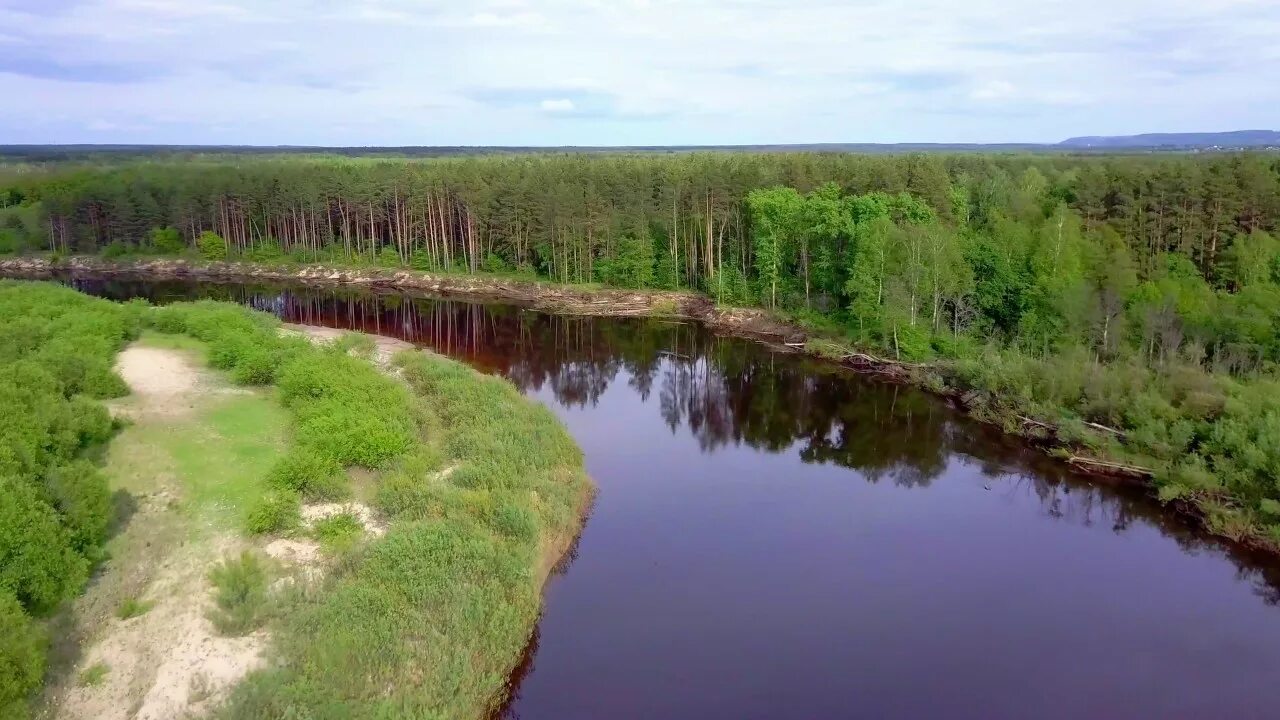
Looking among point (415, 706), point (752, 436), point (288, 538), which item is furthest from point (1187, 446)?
point (288, 538)

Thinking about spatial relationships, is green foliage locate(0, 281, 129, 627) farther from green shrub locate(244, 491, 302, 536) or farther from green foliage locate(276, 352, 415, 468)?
green foliage locate(276, 352, 415, 468)

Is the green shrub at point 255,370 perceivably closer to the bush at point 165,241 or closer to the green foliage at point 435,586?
the green foliage at point 435,586

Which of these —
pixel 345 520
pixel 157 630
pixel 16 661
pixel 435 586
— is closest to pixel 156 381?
pixel 345 520

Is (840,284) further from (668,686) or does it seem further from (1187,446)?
(668,686)

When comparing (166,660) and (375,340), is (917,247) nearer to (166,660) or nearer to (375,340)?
(375,340)

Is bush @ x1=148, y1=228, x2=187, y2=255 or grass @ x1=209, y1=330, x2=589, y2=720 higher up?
bush @ x1=148, y1=228, x2=187, y2=255

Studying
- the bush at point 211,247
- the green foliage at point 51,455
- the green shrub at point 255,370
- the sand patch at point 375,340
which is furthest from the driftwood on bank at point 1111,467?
the bush at point 211,247

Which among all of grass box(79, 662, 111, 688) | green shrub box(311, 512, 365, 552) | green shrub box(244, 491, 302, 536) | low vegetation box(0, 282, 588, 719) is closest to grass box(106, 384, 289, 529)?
low vegetation box(0, 282, 588, 719)
